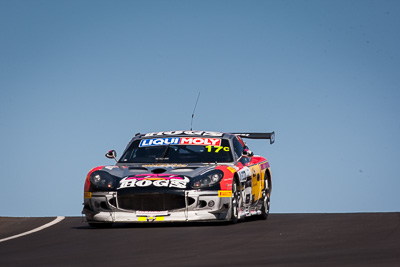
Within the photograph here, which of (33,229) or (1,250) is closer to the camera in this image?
(1,250)

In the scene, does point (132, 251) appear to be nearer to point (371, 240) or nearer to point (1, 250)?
point (1, 250)

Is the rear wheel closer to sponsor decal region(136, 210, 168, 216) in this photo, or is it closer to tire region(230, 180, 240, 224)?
tire region(230, 180, 240, 224)

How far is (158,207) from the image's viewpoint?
42.6ft

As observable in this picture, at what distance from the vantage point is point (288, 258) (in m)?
8.22

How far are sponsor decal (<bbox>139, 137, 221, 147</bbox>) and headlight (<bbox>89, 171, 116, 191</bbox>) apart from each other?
1802mm

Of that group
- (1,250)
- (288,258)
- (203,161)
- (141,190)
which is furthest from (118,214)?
(288,258)

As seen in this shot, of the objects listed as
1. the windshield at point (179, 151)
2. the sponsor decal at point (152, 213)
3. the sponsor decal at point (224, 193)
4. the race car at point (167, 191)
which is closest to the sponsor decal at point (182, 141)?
the windshield at point (179, 151)

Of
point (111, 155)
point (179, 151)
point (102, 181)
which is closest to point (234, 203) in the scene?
point (179, 151)

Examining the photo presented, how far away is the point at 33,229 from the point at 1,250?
360 cm

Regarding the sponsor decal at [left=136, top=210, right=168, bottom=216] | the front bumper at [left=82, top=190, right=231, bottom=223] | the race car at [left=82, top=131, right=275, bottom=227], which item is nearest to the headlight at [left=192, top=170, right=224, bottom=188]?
the race car at [left=82, top=131, right=275, bottom=227]

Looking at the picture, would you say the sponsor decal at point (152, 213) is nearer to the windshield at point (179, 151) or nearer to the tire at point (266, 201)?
the windshield at point (179, 151)

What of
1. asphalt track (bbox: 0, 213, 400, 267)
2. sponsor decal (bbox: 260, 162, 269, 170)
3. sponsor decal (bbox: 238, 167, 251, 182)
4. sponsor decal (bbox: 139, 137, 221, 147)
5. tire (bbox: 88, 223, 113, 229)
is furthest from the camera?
sponsor decal (bbox: 260, 162, 269, 170)

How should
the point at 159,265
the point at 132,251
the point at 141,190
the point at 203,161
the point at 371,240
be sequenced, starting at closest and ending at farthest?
1. the point at 159,265
2. the point at 132,251
3. the point at 371,240
4. the point at 141,190
5. the point at 203,161

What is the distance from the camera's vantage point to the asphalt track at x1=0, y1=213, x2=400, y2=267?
26.7ft
